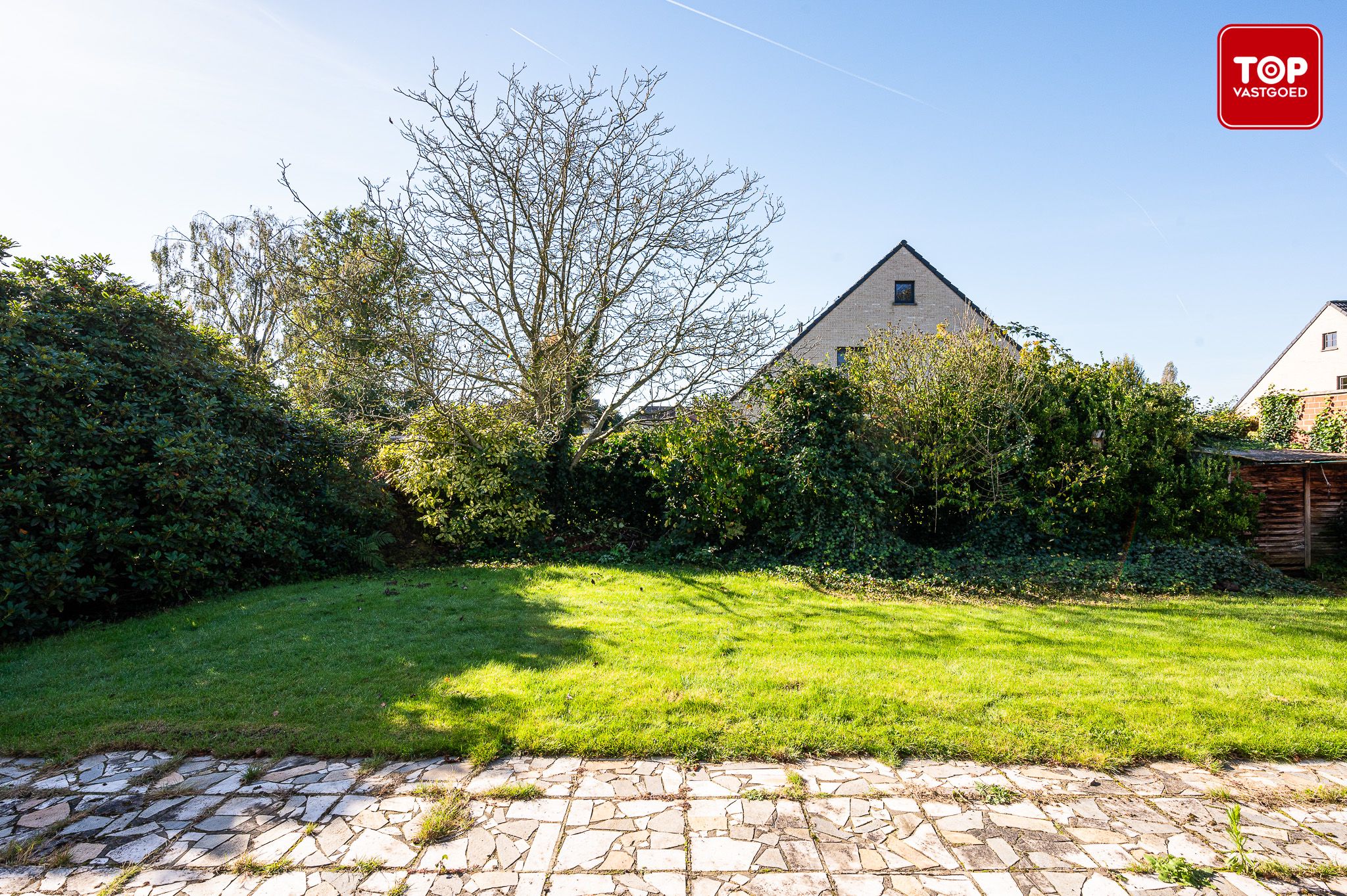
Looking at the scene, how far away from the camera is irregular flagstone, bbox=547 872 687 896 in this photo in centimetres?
238

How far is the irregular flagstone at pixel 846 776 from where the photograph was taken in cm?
313

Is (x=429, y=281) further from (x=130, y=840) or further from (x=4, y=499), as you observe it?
(x=130, y=840)

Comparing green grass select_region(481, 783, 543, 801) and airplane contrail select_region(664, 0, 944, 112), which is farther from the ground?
airplane contrail select_region(664, 0, 944, 112)

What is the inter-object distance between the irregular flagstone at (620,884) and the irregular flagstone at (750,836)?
13 centimetres

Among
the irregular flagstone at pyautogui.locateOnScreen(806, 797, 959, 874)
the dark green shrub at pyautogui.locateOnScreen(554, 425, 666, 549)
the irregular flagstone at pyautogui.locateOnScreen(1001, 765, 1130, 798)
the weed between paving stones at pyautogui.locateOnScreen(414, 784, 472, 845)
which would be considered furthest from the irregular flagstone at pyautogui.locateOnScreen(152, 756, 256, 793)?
the dark green shrub at pyautogui.locateOnScreen(554, 425, 666, 549)

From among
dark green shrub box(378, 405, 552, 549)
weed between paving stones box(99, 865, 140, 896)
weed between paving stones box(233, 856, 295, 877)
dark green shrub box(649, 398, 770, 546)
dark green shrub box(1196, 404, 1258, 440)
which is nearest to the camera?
weed between paving stones box(99, 865, 140, 896)

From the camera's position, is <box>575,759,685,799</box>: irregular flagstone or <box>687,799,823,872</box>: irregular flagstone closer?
<box>687,799,823,872</box>: irregular flagstone

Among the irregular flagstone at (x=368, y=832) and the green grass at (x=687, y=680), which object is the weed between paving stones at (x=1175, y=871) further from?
the irregular flagstone at (x=368, y=832)

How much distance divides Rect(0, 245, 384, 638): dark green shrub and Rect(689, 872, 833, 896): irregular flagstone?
677 cm

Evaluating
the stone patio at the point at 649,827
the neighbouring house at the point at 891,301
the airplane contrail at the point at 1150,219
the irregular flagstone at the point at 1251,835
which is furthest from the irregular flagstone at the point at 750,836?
the neighbouring house at the point at 891,301

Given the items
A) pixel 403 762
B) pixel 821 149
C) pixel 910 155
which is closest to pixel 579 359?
pixel 821 149

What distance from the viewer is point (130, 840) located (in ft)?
8.92

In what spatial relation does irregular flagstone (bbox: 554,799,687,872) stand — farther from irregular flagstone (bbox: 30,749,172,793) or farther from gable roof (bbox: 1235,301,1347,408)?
gable roof (bbox: 1235,301,1347,408)

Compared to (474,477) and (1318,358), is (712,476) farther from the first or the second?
(1318,358)
